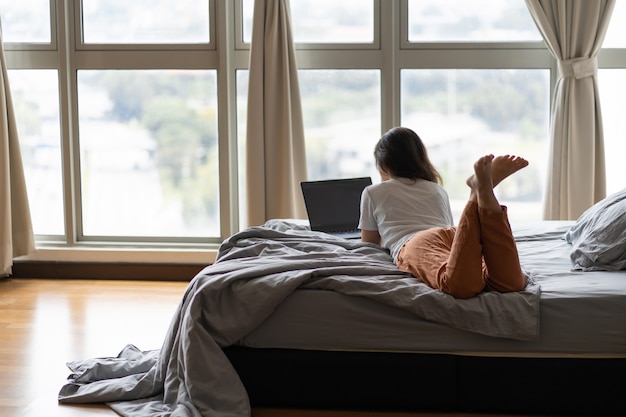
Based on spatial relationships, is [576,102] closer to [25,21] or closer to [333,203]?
[333,203]

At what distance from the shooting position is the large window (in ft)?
16.7

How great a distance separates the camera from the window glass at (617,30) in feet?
16.3

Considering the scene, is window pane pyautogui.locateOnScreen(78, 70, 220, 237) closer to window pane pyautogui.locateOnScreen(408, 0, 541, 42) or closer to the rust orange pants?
window pane pyautogui.locateOnScreen(408, 0, 541, 42)

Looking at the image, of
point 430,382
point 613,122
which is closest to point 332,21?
point 613,122

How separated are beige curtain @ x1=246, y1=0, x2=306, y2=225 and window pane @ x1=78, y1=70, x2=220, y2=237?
1.35 feet

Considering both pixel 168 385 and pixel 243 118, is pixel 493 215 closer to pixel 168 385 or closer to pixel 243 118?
pixel 168 385

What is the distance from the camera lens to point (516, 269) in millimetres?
2838

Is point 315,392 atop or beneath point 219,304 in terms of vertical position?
beneath

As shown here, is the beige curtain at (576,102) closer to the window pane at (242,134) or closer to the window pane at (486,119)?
the window pane at (486,119)

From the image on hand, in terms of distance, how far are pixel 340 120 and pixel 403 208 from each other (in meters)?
1.96

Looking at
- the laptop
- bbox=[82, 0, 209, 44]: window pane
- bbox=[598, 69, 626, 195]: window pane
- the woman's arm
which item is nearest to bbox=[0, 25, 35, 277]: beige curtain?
bbox=[82, 0, 209, 44]: window pane

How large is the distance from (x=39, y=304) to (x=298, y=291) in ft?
7.36

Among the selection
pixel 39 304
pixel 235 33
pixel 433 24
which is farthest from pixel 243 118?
pixel 39 304

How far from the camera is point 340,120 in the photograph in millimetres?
5246
